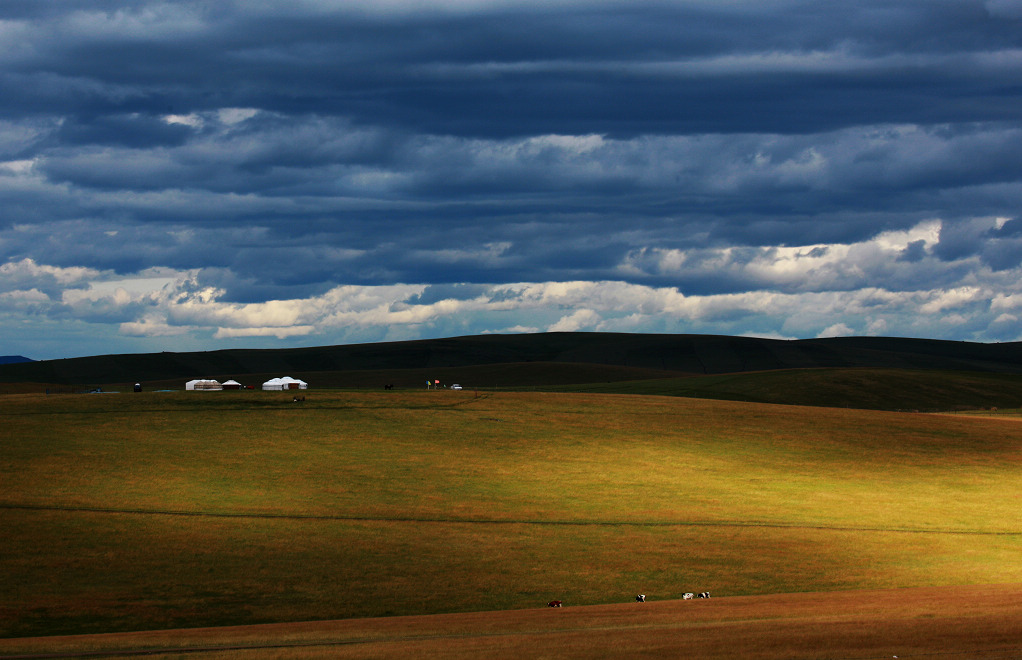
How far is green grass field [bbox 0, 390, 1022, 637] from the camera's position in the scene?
99.8ft

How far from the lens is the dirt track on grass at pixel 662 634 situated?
672 inches

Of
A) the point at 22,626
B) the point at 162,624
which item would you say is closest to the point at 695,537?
the point at 162,624

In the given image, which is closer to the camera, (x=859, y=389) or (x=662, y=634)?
(x=662, y=634)

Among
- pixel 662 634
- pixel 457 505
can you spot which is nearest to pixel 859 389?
pixel 457 505

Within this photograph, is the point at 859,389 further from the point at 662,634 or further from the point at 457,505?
the point at 662,634

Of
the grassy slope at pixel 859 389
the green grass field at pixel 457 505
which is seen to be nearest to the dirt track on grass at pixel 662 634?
the green grass field at pixel 457 505

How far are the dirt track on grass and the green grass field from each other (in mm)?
4822

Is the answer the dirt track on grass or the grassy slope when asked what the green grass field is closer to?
the dirt track on grass

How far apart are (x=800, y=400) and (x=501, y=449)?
1886 inches

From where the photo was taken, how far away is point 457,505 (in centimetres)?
4347

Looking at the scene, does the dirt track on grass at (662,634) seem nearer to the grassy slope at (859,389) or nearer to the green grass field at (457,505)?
the green grass field at (457,505)

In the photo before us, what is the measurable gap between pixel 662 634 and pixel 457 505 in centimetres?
2489

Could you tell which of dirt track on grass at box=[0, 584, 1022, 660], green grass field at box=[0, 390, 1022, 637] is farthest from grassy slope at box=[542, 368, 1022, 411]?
dirt track on grass at box=[0, 584, 1022, 660]

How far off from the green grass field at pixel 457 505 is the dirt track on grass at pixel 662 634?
190 inches
